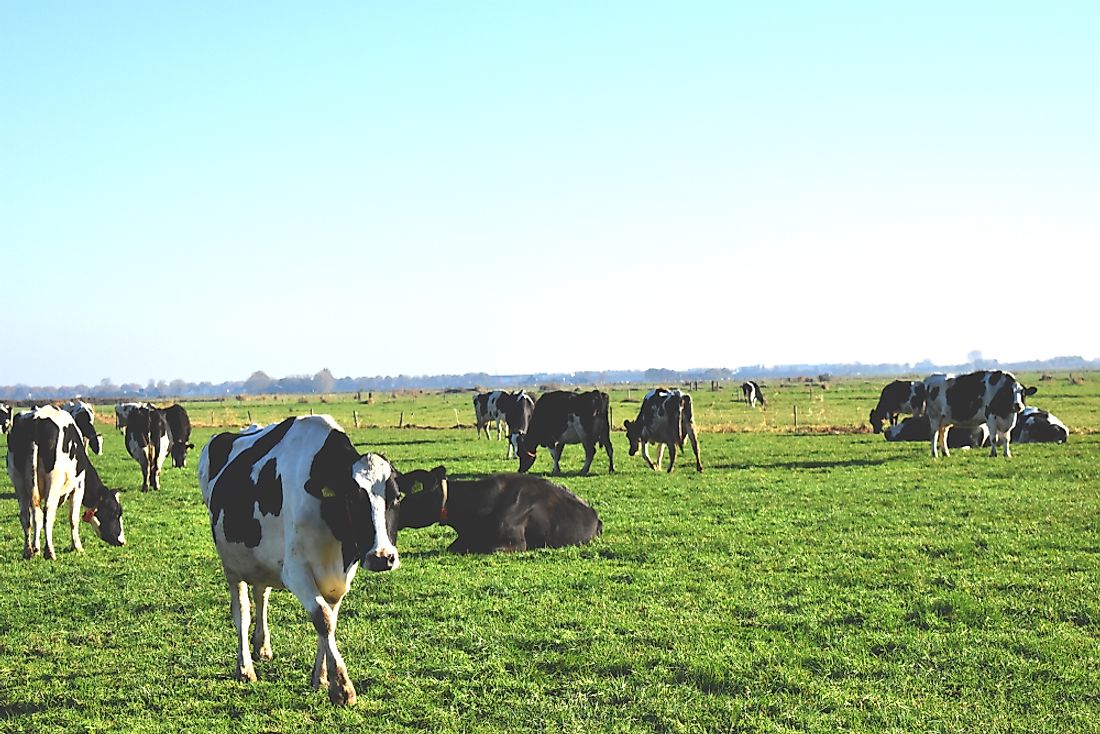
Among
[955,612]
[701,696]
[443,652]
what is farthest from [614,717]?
[955,612]

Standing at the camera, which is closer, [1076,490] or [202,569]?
[202,569]

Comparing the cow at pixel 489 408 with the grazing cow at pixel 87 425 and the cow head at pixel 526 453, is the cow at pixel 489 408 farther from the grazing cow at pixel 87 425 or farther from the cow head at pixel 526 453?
the grazing cow at pixel 87 425

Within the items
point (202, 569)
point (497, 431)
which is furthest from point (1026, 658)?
point (497, 431)

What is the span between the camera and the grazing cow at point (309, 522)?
697 centimetres

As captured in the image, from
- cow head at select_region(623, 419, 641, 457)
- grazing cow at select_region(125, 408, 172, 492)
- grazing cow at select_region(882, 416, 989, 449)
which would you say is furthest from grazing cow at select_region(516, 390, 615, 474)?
grazing cow at select_region(882, 416, 989, 449)

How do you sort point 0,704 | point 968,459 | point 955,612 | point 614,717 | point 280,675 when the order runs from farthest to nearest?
point 968,459
point 955,612
point 280,675
point 0,704
point 614,717

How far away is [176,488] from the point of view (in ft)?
76.7

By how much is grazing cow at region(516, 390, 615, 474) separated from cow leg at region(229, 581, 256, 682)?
54.7ft

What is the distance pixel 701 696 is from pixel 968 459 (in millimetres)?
21110

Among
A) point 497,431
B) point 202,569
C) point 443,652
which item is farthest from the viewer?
point 497,431

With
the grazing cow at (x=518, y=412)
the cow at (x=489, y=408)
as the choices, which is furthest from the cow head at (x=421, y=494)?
the cow at (x=489, y=408)

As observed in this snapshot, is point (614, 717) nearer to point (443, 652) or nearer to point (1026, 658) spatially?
point (443, 652)

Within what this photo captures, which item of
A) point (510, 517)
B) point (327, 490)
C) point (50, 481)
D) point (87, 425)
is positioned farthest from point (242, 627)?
point (87, 425)

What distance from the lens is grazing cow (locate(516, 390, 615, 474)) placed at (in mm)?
24922
